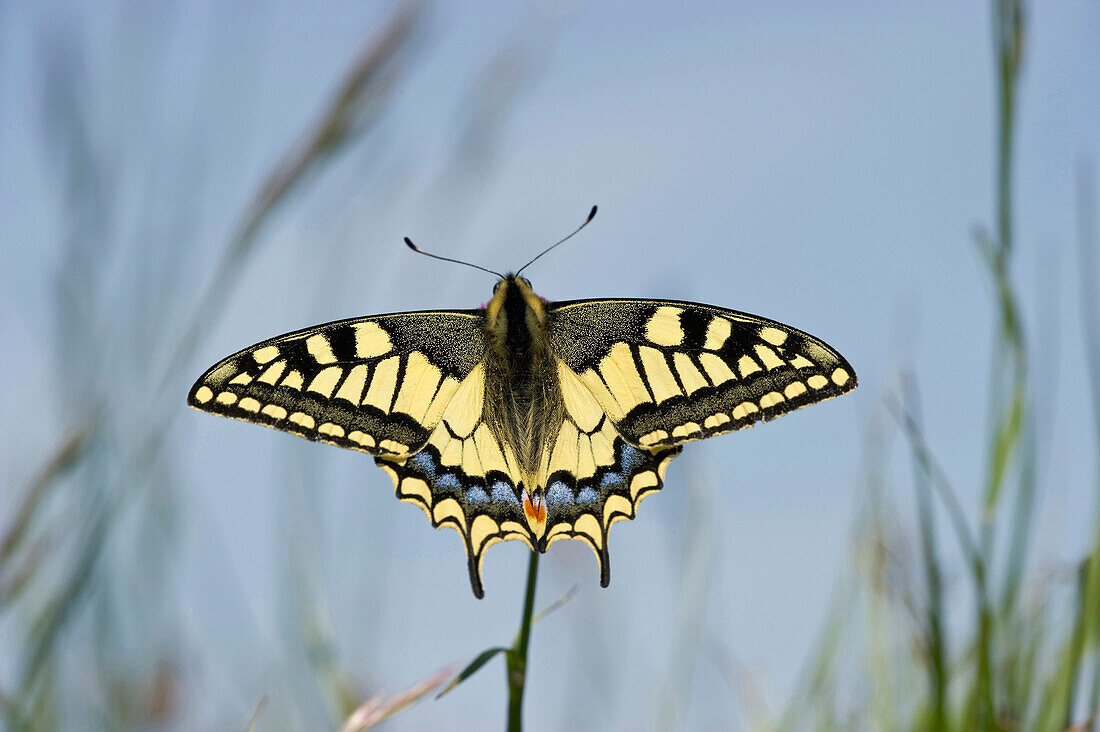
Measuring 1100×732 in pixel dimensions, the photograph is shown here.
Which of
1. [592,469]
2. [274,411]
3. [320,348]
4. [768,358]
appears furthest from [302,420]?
[768,358]

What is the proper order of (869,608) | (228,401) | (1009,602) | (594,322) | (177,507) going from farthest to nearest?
(177,507)
(594,322)
(869,608)
(228,401)
(1009,602)

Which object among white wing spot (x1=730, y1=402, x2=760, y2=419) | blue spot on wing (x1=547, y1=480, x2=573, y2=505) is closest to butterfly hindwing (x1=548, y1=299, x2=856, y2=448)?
white wing spot (x1=730, y1=402, x2=760, y2=419)

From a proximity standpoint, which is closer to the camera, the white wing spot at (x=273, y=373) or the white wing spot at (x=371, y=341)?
the white wing spot at (x=273, y=373)

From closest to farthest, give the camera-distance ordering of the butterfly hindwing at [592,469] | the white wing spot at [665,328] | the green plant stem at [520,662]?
1. the green plant stem at [520,662]
2. the butterfly hindwing at [592,469]
3. the white wing spot at [665,328]

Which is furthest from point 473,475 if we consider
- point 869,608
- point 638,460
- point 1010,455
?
point 1010,455

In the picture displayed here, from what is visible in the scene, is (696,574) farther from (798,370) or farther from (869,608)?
(798,370)

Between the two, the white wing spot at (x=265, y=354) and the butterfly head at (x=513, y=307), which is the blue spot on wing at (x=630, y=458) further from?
the white wing spot at (x=265, y=354)

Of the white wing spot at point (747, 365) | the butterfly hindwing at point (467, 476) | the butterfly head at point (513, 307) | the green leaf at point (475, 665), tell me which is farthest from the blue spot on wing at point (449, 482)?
the green leaf at point (475, 665)

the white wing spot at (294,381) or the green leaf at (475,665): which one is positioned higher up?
the white wing spot at (294,381)
